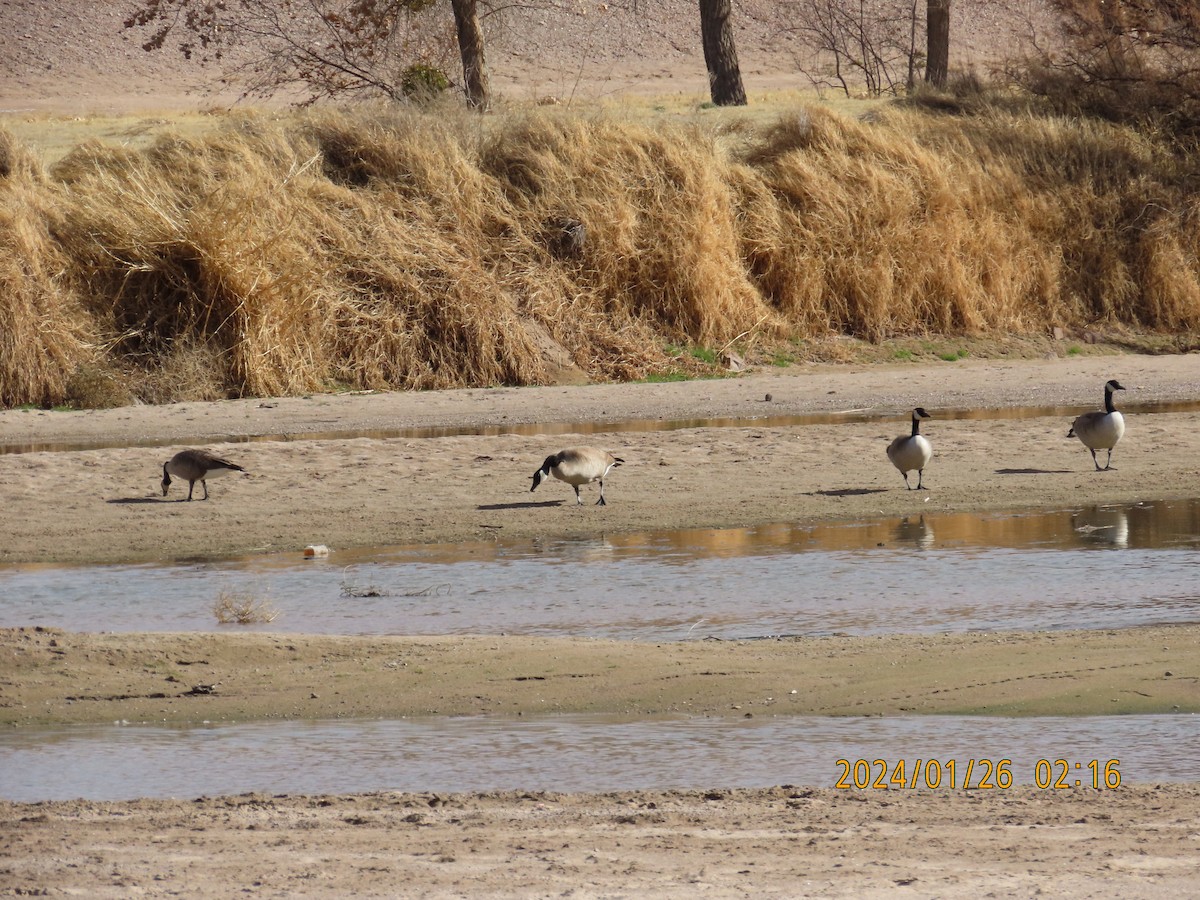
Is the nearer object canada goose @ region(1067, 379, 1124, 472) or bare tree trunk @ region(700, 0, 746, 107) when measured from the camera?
canada goose @ region(1067, 379, 1124, 472)

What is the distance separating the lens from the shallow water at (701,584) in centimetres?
909

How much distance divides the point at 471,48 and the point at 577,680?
2323 cm

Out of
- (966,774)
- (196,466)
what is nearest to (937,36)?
(196,466)

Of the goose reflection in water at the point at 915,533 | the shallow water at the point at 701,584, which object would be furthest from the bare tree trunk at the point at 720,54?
the shallow water at the point at 701,584

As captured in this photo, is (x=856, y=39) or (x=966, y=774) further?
(x=856, y=39)

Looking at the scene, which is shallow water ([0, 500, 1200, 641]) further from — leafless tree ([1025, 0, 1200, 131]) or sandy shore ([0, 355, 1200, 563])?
leafless tree ([1025, 0, 1200, 131])

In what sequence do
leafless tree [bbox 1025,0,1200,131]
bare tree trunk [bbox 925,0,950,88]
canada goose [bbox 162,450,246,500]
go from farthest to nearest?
bare tree trunk [bbox 925,0,950,88], leafless tree [bbox 1025,0,1200,131], canada goose [bbox 162,450,246,500]

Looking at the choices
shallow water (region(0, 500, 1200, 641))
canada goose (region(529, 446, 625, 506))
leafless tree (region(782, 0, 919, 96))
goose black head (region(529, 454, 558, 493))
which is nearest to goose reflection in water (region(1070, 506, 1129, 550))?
shallow water (region(0, 500, 1200, 641))

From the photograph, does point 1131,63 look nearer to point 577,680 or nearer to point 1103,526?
point 1103,526

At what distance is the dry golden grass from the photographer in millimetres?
20141

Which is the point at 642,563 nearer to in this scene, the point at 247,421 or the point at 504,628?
the point at 504,628

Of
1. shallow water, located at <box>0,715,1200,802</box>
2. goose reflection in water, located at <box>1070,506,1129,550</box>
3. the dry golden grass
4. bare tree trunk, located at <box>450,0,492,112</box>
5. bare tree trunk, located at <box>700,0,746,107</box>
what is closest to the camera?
shallow water, located at <box>0,715,1200,802</box>

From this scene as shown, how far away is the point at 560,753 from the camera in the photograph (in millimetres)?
6648

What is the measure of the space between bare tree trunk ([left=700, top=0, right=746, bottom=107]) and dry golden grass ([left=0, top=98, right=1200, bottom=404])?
548 cm
